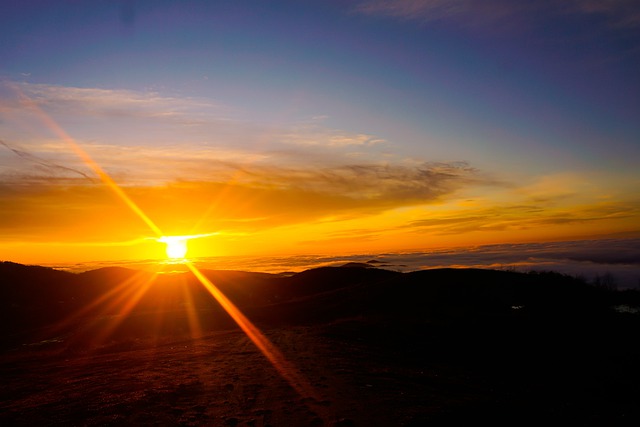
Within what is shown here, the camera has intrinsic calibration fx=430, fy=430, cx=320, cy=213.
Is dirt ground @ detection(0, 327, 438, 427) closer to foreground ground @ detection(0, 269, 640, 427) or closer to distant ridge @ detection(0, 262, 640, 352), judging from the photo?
foreground ground @ detection(0, 269, 640, 427)

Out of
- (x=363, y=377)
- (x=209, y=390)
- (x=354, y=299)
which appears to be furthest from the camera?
(x=354, y=299)

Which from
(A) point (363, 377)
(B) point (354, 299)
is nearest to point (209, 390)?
(A) point (363, 377)

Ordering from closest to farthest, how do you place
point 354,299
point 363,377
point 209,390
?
point 209,390 < point 363,377 < point 354,299

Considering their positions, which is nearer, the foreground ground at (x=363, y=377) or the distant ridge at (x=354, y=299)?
the foreground ground at (x=363, y=377)

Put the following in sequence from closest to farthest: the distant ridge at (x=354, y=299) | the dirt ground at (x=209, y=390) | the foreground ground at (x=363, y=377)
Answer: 1. the dirt ground at (x=209, y=390)
2. the foreground ground at (x=363, y=377)
3. the distant ridge at (x=354, y=299)

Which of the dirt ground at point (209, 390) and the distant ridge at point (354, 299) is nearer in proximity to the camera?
the dirt ground at point (209, 390)

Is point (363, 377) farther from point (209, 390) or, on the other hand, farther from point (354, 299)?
point (354, 299)

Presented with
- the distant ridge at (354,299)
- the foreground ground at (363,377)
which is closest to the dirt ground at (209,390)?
the foreground ground at (363,377)

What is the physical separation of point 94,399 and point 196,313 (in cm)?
3602

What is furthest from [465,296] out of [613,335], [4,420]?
[4,420]

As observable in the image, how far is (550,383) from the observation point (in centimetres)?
1770

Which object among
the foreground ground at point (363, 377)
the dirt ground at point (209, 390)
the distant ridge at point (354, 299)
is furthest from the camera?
the distant ridge at point (354, 299)

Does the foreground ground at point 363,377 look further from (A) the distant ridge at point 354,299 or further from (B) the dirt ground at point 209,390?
(A) the distant ridge at point 354,299

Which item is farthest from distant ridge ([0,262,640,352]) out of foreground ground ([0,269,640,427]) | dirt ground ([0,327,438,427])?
dirt ground ([0,327,438,427])
